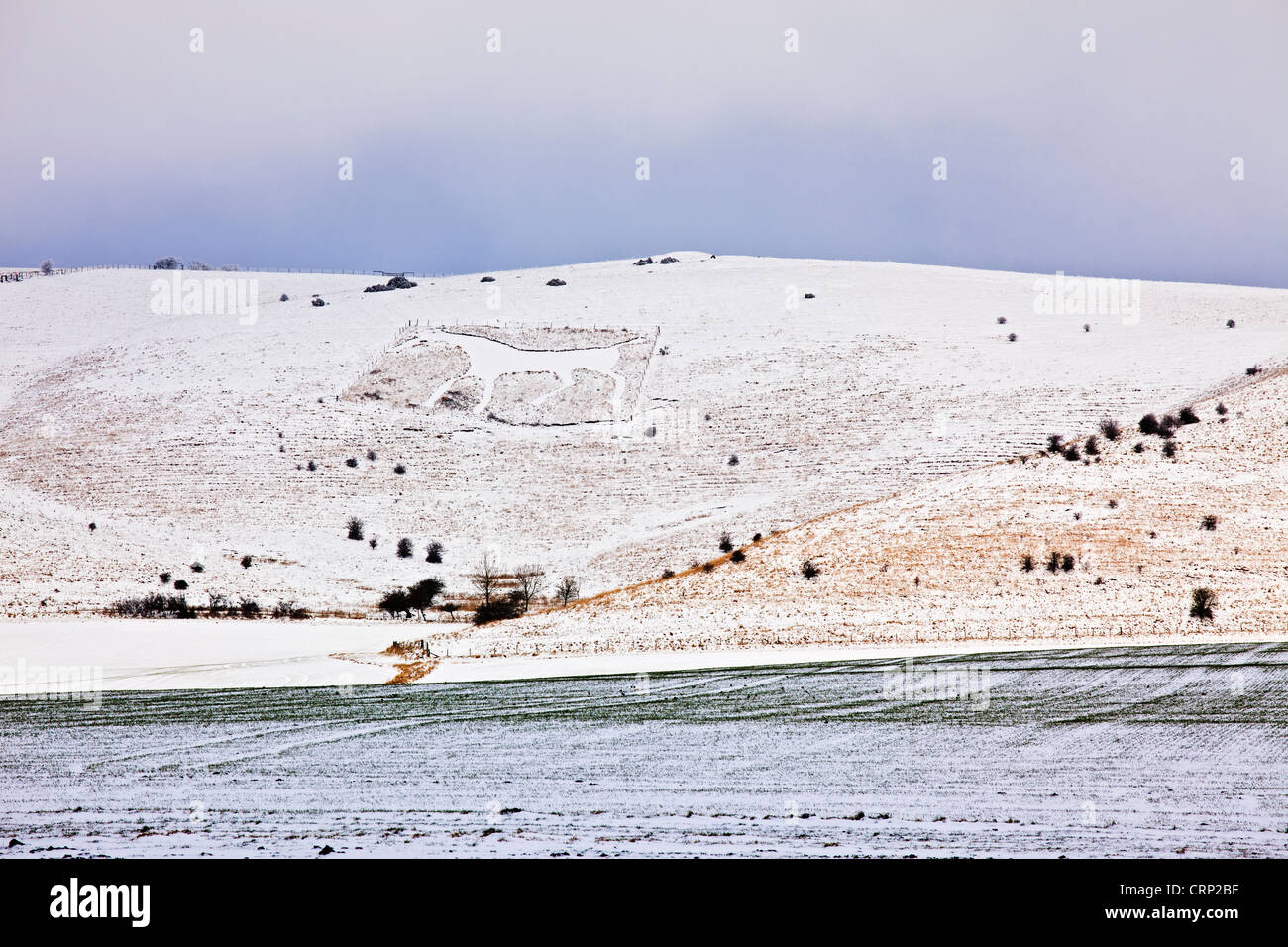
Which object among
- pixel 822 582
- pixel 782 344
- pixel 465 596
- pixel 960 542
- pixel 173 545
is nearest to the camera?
pixel 822 582

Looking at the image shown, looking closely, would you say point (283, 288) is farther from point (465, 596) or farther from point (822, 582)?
point (822, 582)

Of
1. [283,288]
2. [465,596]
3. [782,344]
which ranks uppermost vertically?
[283,288]

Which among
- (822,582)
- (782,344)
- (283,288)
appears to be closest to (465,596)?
(822,582)

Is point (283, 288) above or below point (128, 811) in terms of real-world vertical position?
above

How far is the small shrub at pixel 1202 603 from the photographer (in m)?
22.3

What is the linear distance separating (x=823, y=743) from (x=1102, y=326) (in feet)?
175

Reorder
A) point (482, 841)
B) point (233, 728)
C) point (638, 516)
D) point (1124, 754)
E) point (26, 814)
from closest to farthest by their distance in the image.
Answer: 1. point (482, 841)
2. point (26, 814)
3. point (1124, 754)
4. point (233, 728)
5. point (638, 516)

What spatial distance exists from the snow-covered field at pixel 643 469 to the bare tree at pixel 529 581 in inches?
31.0

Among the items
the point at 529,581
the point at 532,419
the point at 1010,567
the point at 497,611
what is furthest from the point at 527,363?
the point at 1010,567

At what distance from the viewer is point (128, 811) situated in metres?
11.1

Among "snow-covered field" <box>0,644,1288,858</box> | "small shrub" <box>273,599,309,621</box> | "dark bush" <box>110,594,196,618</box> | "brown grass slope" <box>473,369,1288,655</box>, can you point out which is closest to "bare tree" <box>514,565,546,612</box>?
"brown grass slope" <box>473,369,1288,655</box>

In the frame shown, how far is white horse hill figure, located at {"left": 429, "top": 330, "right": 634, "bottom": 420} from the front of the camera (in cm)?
5397

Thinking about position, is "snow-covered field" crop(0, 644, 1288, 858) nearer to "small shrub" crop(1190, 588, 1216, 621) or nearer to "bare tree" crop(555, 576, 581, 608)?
"small shrub" crop(1190, 588, 1216, 621)

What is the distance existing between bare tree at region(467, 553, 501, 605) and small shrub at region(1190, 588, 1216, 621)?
18388 mm
